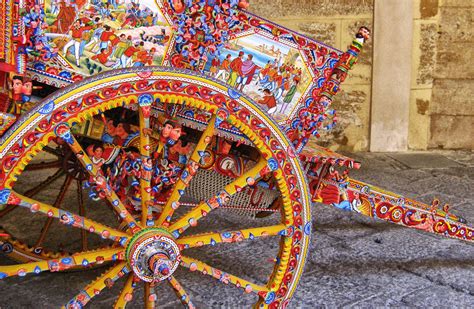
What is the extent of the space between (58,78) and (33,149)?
0.99 ft

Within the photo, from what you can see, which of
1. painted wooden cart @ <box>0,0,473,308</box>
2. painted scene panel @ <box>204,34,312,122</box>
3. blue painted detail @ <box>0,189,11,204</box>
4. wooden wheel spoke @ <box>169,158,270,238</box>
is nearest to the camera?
blue painted detail @ <box>0,189,11,204</box>

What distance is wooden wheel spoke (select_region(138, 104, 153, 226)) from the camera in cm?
176

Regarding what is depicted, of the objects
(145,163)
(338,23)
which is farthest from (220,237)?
(338,23)

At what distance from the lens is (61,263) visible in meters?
1.76

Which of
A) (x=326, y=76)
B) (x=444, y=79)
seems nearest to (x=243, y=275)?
(x=326, y=76)

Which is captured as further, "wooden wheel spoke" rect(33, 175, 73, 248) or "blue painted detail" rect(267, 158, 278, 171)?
"wooden wheel spoke" rect(33, 175, 73, 248)

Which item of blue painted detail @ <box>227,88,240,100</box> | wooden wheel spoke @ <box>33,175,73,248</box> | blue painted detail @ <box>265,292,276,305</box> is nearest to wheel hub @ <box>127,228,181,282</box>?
blue painted detail @ <box>265,292,276,305</box>

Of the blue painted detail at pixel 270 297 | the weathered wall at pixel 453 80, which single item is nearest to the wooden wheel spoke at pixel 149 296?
the blue painted detail at pixel 270 297

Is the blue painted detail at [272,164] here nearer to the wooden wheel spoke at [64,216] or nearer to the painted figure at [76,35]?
the wooden wheel spoke at [64,216]

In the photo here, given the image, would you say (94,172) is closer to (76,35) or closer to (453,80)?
(76,35)

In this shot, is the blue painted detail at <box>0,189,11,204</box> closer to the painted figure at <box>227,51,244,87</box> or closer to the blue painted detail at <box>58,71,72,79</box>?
the blue painted detail at <box>58,71,72,79</box>

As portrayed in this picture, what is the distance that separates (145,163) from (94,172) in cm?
15

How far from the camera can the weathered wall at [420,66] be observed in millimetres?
4785

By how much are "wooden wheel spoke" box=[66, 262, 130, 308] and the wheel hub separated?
0.05 m
